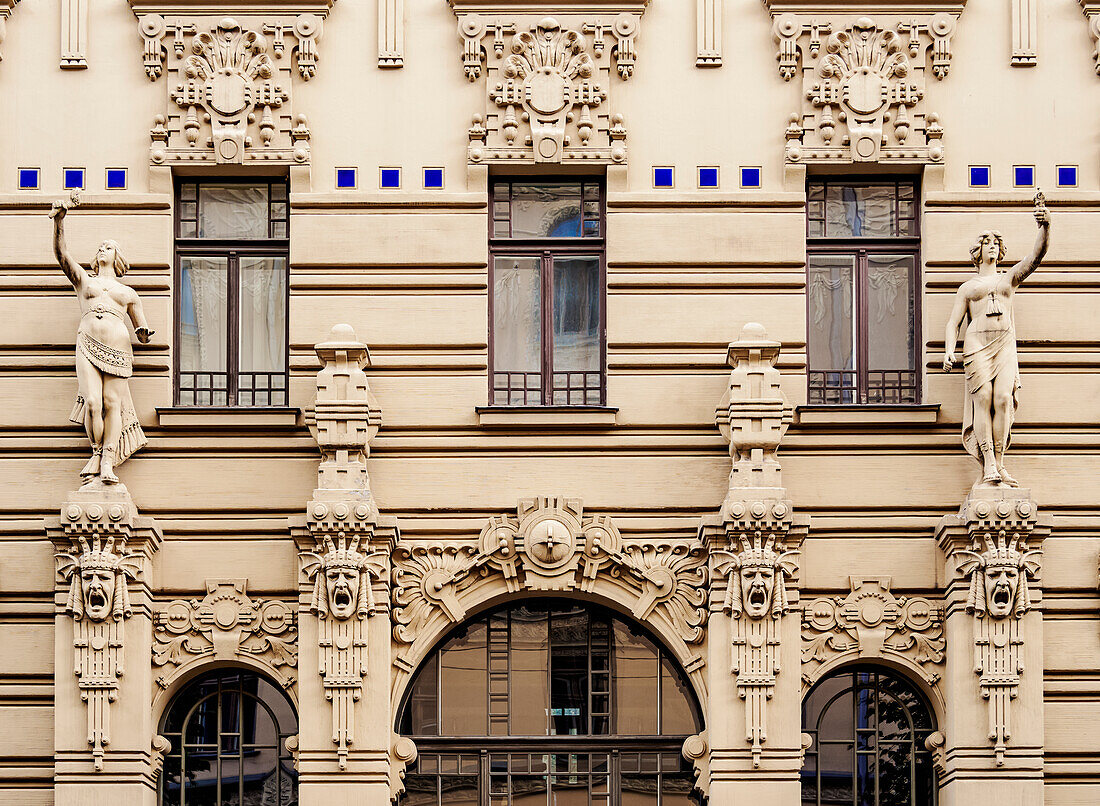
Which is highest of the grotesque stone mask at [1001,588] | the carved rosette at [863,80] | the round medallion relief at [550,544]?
the carved rosette at [863,80]

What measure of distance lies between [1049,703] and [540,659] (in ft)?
18.0

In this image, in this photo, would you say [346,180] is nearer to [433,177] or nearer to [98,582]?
[433,177]

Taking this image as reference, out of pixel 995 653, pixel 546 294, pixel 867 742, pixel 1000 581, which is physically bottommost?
pixel 867 742

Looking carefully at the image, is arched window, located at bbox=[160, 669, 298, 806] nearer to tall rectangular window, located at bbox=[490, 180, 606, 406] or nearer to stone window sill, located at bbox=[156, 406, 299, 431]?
stone window sill, located at bbox=[156, 406, 299, 431]

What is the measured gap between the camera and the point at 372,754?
24109mm

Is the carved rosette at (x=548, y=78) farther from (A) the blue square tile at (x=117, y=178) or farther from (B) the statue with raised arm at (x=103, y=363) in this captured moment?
(B) the statue with raised arm at (x=103, y=363)

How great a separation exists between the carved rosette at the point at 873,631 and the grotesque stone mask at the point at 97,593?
7434mm

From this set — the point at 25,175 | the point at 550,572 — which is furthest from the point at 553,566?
the point at 25,175

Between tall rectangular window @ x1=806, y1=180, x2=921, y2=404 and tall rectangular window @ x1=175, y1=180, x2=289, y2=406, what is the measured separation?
6021mm

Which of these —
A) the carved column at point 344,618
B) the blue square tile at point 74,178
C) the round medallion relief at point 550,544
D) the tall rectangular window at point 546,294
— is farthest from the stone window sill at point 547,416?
the blue square tile at point 74,178

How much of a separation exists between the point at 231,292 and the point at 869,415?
7291 mm

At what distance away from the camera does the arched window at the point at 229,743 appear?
2480 centimetres

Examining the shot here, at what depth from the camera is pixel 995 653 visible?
24.0 meters

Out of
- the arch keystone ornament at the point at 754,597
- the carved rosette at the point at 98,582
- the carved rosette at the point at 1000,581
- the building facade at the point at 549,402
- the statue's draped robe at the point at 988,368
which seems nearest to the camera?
the carved rosette at the point at 1000,581
